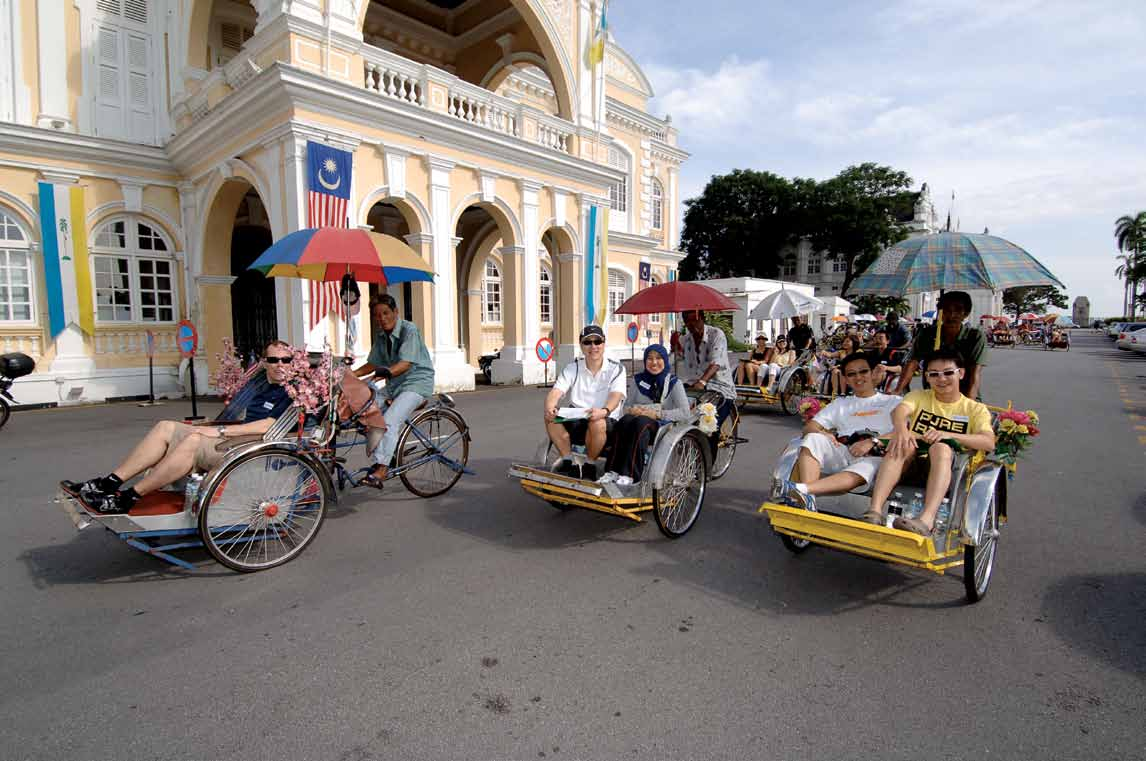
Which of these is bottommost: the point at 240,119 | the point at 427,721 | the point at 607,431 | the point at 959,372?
the point at 427,721

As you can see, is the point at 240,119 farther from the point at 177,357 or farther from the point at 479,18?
the point at 479,18

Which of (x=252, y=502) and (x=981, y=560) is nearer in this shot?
(x=981, y=560)

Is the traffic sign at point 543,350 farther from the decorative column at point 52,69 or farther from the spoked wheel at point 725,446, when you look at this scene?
the decorative column at point 52,69

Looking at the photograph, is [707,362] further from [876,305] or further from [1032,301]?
[1032,301]

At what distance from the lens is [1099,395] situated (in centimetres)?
1284

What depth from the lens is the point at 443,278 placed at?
42.8 feet

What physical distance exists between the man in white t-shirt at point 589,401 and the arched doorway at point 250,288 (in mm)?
13265

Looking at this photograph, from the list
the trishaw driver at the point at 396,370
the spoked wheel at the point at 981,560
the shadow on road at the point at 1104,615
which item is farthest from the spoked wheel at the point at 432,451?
the shadow on road at the point at 1104,615

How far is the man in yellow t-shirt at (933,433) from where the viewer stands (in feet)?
11.2

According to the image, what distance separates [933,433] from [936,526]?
579 millimetres

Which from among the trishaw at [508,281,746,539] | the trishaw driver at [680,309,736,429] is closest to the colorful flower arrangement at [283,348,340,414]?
the trishaw at [508,281,746,539]

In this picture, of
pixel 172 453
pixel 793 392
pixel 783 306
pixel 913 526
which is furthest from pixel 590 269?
pixel 913 526

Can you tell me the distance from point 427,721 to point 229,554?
2.38 metres

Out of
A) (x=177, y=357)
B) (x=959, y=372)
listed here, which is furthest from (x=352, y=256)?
(x=177, y=357)
